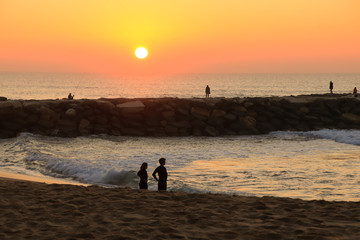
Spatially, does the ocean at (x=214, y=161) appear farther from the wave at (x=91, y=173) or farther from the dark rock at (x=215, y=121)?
the dark rock at (x=215, y=121)

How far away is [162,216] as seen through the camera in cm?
870

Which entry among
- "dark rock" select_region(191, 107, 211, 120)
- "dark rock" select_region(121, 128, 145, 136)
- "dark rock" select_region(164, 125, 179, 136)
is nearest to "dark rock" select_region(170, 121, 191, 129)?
"dark rock" select_region(164, 125, 179, 136)

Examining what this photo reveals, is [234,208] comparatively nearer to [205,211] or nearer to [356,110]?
[205,211]

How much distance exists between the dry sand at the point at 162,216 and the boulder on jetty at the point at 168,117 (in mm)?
16542

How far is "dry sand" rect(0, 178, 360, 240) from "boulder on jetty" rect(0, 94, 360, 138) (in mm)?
16542

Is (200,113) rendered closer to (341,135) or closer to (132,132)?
(132,132)

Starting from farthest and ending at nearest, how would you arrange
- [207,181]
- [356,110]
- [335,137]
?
[356,110], [335,137], [207,181]

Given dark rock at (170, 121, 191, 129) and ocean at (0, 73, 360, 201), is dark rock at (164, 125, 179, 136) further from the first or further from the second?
ocean at (0, 73, 360, 201)

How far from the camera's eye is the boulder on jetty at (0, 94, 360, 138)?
27016mm

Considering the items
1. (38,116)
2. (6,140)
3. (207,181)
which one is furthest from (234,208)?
(38,116)

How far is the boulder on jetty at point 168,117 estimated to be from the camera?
27.0 m

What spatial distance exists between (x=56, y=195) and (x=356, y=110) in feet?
86.5

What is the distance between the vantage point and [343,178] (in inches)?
592

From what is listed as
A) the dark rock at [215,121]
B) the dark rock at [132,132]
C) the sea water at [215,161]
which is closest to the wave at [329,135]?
the sea water at [215,161]
